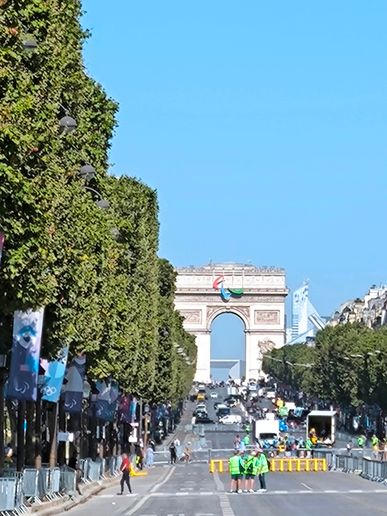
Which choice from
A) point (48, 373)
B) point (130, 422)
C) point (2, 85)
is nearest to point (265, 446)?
point (130, 422)

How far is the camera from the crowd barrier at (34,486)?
41688 millimetres

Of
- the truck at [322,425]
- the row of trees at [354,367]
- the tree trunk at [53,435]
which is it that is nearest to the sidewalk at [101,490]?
the tree trunk at [53,435]

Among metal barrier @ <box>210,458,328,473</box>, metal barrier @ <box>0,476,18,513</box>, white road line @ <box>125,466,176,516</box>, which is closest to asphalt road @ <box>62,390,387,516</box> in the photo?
white road line @ <box>125,466,176,516</box>

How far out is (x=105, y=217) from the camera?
Answer: 57.6 m

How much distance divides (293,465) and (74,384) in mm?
47391

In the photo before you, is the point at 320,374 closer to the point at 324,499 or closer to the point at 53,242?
the point at 324,499

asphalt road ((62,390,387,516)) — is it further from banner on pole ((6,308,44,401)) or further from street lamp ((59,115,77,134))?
street lamp ((59,115,77,134))

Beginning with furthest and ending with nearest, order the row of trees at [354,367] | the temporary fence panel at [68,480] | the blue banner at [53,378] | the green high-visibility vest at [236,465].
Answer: the row of trees at [354,367], the green high-visibility vest at [236,465], the temporary fence panel at [68,480], the blue banner at [53,378]

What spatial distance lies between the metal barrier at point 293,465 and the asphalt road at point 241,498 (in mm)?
11302

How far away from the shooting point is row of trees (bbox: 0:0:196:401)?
32188 millimetres

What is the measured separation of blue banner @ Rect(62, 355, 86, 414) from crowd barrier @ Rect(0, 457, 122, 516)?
219 cm

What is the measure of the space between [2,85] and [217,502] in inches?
1044

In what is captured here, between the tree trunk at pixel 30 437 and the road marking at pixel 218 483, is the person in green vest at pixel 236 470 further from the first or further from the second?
the tree trunk at pixel 30 437

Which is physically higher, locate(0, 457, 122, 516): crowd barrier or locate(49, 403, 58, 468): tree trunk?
locate(49, 403, 58, 468): tree trunk
